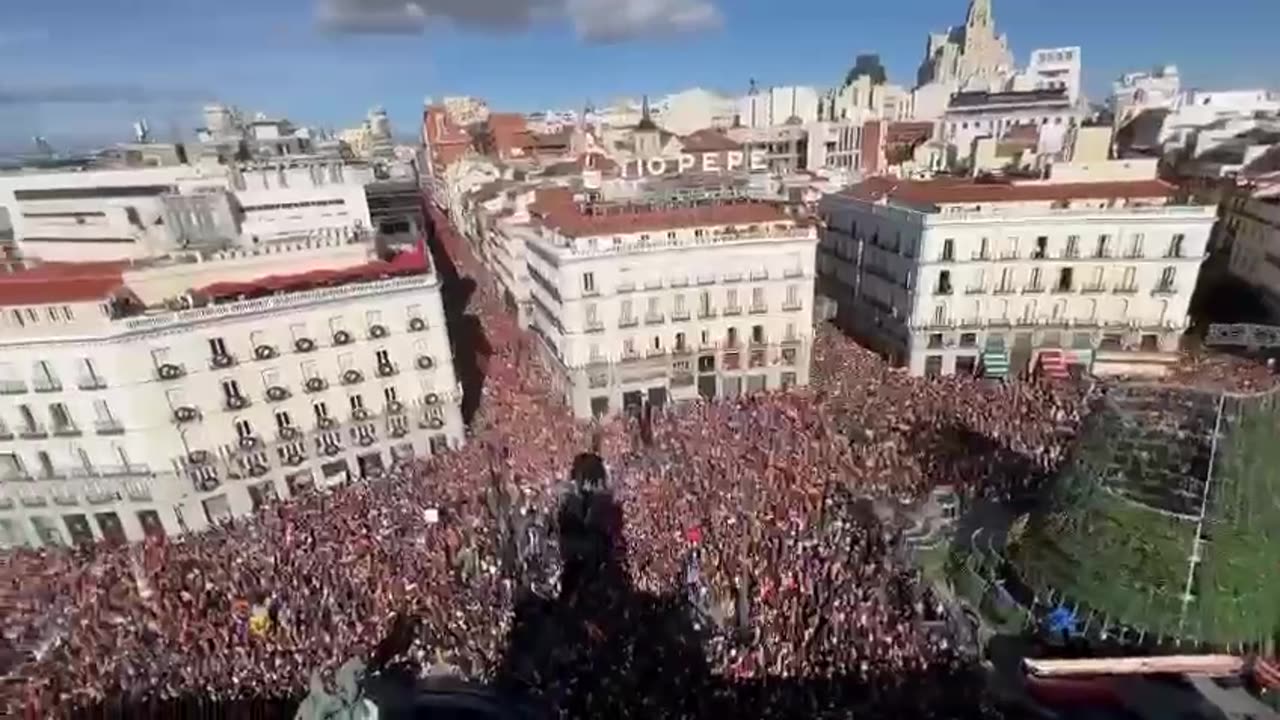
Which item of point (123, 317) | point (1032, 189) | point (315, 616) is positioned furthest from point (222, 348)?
point (1032, 189)

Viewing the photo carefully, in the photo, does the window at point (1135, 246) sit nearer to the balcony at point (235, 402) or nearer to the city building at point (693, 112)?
the balcony at point (235, 402)

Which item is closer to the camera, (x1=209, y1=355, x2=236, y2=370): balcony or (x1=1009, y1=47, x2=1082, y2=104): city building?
(x1=209, y1=355, x2=236, y2=370): balcony

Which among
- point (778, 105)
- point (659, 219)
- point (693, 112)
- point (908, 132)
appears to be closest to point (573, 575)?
point (659, 219)

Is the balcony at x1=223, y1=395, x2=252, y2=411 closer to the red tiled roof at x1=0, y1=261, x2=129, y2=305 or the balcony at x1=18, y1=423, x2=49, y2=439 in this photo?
the red tiled roof at x1=0, y1=261, x2=129, y2=305

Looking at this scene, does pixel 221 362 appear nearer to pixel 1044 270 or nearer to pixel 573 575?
pixel 573 575

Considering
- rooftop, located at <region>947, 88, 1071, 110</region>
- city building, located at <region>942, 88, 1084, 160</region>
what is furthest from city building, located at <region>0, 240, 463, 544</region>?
rooftop, located at <region>947, 88, 1071, 110</region>
